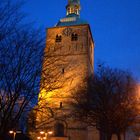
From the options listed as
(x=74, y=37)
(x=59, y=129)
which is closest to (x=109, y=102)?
(x=59, y=129)

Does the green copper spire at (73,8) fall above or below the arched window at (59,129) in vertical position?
above

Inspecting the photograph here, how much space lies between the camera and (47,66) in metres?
12.0

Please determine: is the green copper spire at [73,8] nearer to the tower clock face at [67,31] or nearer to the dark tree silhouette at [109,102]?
the tower clock face at [67,31]

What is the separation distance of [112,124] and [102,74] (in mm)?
6484

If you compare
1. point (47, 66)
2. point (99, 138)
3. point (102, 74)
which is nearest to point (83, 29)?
Answer: point (102, 74)

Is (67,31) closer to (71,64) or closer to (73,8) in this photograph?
→ (71,64)

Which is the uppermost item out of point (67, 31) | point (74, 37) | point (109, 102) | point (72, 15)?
point (72, 15)

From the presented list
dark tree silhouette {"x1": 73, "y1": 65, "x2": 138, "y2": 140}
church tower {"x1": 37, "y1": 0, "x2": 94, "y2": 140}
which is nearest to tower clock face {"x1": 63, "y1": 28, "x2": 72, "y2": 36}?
church tower {"x1": 37, "y1": 0, "x2": 94, "y2": 140}

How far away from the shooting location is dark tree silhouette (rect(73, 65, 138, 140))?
2956 centimetres

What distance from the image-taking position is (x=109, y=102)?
3053 centimetres

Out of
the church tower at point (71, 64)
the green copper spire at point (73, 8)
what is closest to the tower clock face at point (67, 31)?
the church tower at point (71, 64)

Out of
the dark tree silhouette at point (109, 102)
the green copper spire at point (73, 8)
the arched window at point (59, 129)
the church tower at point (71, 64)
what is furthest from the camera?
the green copper spire at point (73, 8)

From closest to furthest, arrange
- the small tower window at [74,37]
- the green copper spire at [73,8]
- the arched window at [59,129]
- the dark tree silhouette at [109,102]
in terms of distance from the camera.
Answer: the dark tree silhouette at [109,102] → the arched window at [59,129] → the small tower window at [74,37] → the green copper spire at [73,8]

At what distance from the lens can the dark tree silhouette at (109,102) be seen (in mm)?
29562
